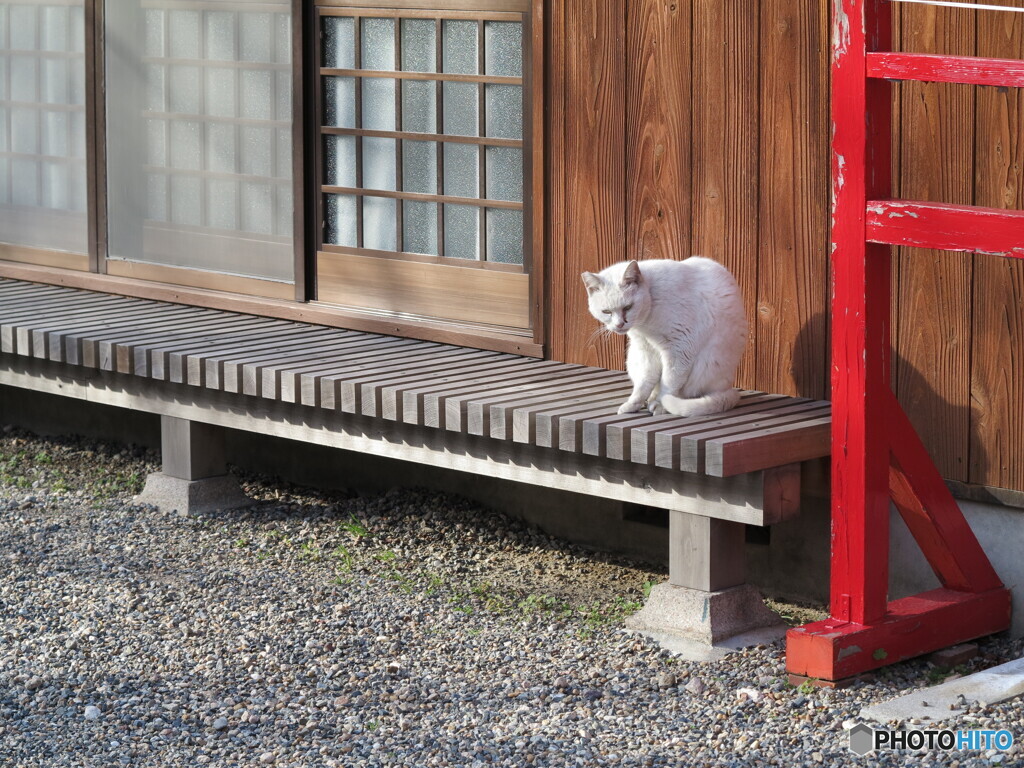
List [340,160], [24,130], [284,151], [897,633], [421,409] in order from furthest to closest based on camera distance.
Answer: [24,130] → [284,151] → [340,160] → [421,409] → [897,633]

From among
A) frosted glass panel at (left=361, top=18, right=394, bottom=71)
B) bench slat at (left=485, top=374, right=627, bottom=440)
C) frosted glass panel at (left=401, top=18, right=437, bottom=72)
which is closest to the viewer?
bench slat at (left=485, top=374, right=627, bottom=440)

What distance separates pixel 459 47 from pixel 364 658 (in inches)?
101

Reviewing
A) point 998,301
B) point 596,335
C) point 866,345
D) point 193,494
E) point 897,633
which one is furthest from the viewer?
point 193,494

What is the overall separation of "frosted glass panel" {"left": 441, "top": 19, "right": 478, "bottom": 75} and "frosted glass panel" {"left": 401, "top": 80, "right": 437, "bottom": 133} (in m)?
0.12

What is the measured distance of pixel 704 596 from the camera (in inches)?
183

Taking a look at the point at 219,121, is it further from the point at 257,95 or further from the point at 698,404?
the point at 698,404

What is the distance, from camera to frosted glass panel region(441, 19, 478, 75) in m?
5.88

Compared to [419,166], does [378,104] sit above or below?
above

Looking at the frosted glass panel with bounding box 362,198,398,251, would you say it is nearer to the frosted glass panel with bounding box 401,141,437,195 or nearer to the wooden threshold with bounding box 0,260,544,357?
the frosted glass panel with bounding box 401,141,437,195

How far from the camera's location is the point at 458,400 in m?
5.04

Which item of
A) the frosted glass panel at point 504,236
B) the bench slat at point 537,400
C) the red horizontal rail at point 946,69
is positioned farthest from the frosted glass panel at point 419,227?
the red horizontal rail at point 946,69

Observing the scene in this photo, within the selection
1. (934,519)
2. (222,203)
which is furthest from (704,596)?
(222,203)

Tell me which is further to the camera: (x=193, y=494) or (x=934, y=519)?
(x=193, y=494)

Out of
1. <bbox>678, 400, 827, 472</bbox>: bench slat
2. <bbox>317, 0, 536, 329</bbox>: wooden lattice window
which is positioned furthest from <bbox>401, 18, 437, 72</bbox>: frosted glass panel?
<bbox>678, 400, 827, 472</bbox>: bench slat
